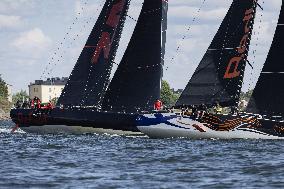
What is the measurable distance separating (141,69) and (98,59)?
26.7 feet

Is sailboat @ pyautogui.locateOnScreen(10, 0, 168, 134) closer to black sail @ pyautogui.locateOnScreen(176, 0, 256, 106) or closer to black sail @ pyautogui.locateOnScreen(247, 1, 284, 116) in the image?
black sail @ pyautogui.locateOnScreen(176, 0, 256, 106)

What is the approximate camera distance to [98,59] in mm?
64688

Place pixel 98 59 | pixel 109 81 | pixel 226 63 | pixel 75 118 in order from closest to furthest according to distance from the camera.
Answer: pixel 226 63 → pixel 75 118 → pixel 98 59 → pixel 109 81

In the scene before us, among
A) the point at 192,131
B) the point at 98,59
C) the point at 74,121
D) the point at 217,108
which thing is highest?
the point at 98,59

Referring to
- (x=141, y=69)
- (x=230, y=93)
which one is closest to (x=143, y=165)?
(x=230, y=93)

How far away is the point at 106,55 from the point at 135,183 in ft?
116

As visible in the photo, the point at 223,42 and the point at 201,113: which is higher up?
the point at 223,42

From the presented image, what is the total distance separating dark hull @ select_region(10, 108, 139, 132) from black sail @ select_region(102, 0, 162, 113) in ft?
2.29

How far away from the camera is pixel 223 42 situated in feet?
176

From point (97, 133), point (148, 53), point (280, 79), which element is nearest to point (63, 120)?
point (97, 133)

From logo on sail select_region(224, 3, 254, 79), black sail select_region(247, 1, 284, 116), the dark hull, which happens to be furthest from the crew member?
the dark hull

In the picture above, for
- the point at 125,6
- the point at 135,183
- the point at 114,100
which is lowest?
the point at 135,183

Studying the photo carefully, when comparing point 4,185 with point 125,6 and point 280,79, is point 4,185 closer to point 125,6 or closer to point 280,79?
point 280,79

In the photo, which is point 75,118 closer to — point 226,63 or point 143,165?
point 226,63
